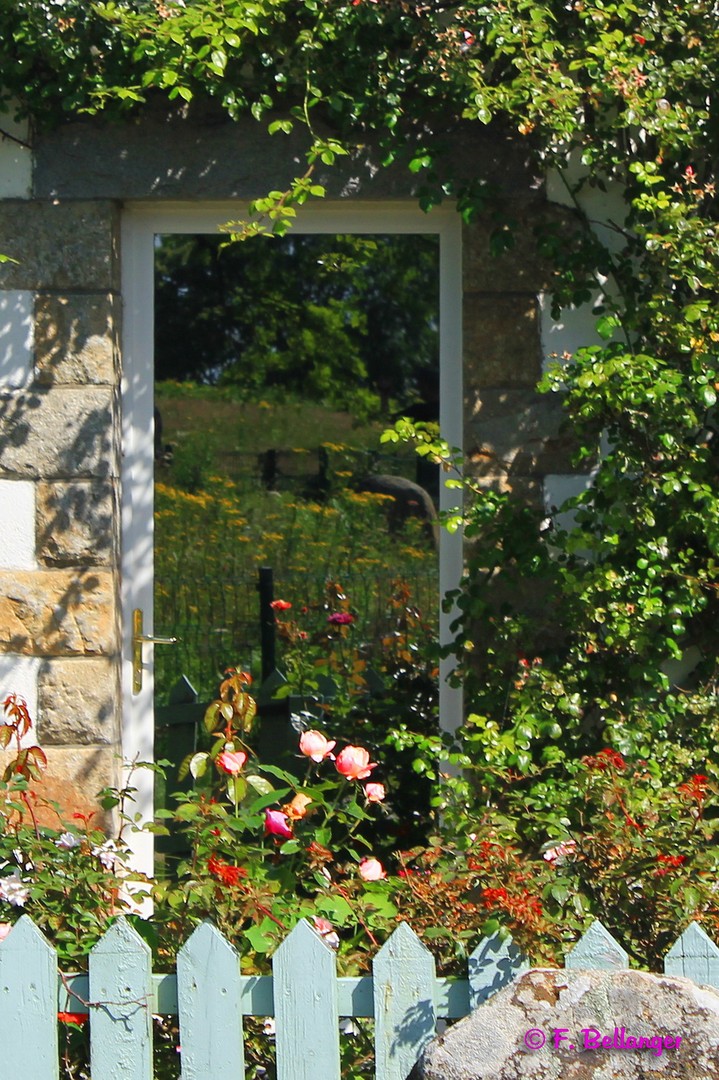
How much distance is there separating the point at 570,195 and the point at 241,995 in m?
2.26

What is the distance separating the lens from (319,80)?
3162 millimetres

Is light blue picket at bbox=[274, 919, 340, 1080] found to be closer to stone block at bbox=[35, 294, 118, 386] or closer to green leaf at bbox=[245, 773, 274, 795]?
green leaf at bbox=[245, 773, 274, 795]

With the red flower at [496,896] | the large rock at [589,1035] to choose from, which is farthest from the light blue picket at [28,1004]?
the red flower at [496,896]

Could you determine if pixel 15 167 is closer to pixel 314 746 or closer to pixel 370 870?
pixel 314 746

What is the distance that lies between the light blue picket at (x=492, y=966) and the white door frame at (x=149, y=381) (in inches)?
51.2

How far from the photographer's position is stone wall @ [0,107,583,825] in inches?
130

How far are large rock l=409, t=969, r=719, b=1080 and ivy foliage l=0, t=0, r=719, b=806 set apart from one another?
84 centimetres

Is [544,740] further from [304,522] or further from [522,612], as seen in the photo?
[304,522]

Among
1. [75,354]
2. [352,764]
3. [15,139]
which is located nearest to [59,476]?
[75,354]

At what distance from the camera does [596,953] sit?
2.19 metres

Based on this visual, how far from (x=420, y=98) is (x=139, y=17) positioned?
757mm

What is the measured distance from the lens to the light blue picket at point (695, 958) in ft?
7.26

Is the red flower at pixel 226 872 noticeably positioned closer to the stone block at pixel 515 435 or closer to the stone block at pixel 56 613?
the stone block at pixel 56 613

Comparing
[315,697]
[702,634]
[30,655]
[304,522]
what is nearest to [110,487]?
[30,655]
